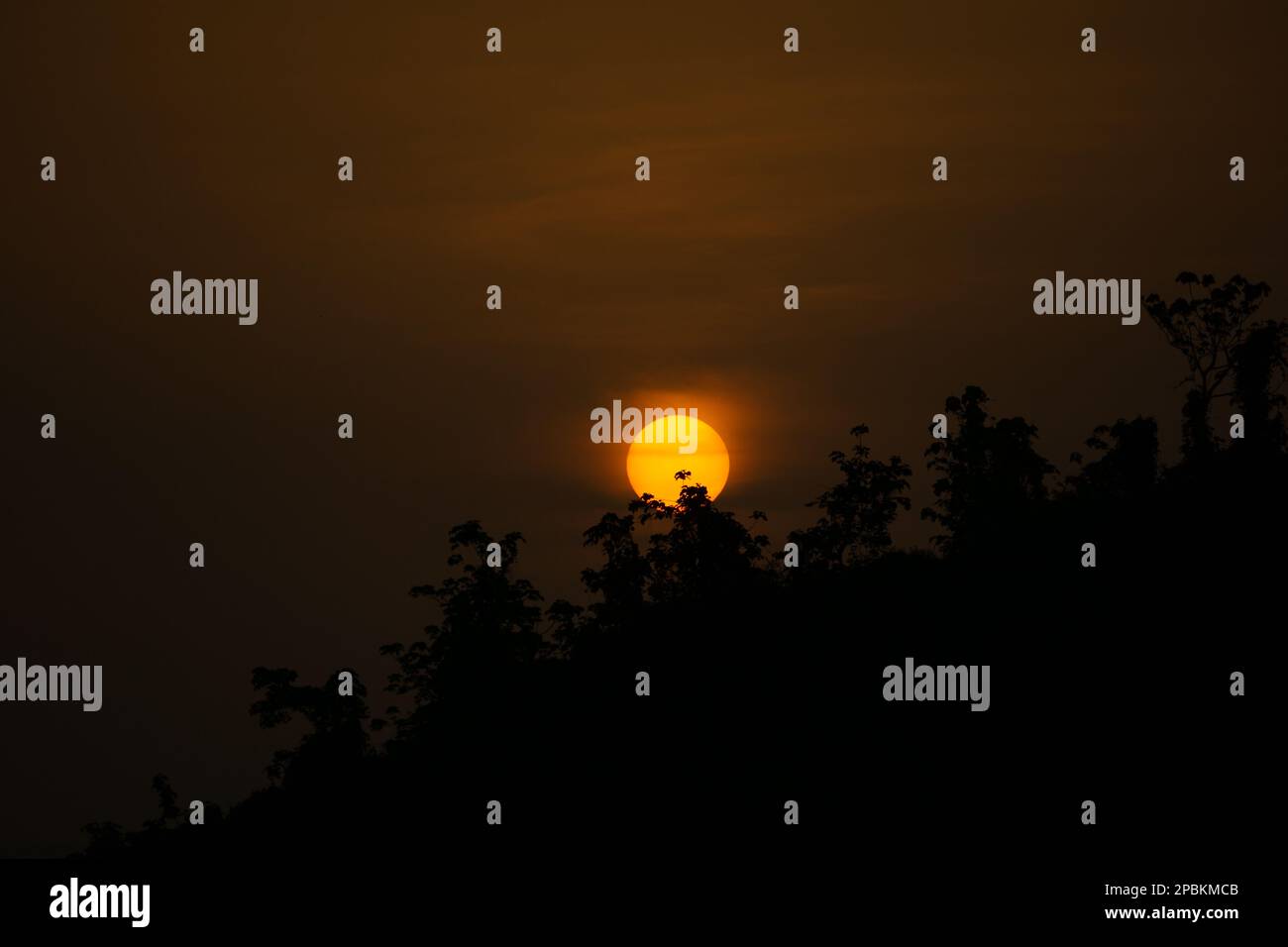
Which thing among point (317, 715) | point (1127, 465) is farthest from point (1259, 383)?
point (317, 715)

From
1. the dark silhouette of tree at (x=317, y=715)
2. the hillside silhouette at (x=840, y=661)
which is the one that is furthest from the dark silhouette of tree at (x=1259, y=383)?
the dark silhouette of tree at (x=317, y=715)

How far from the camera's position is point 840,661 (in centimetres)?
8069

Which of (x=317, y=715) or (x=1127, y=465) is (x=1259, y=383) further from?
(x=317, y=715)

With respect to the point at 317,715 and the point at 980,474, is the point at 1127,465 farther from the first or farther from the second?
the point at 317,715

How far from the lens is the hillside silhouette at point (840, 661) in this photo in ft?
235

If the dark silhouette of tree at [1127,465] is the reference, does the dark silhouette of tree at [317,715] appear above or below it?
below

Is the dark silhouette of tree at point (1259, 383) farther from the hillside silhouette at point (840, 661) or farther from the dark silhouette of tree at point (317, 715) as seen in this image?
the dark silhouette of tree at point (317, 715)

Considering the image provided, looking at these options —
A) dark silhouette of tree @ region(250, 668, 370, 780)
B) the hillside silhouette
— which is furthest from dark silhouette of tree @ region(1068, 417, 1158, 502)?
dark silhouette of tree @ region(250, 668, 370, 780)

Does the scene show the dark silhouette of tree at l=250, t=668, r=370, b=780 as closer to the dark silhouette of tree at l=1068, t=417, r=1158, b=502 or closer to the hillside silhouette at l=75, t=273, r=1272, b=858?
the hillside silhouette at l=75, t=273, r=1272, b=858

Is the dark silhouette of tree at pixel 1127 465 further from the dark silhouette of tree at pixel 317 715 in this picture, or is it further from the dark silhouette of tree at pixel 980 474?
the dark silhouette of tree at pixel 317 715

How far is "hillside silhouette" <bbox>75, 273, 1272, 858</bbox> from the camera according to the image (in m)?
→ 71.6

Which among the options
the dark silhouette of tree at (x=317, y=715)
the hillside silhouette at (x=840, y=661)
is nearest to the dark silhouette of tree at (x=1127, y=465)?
the hillside silhouette at (x=840, y=661)
